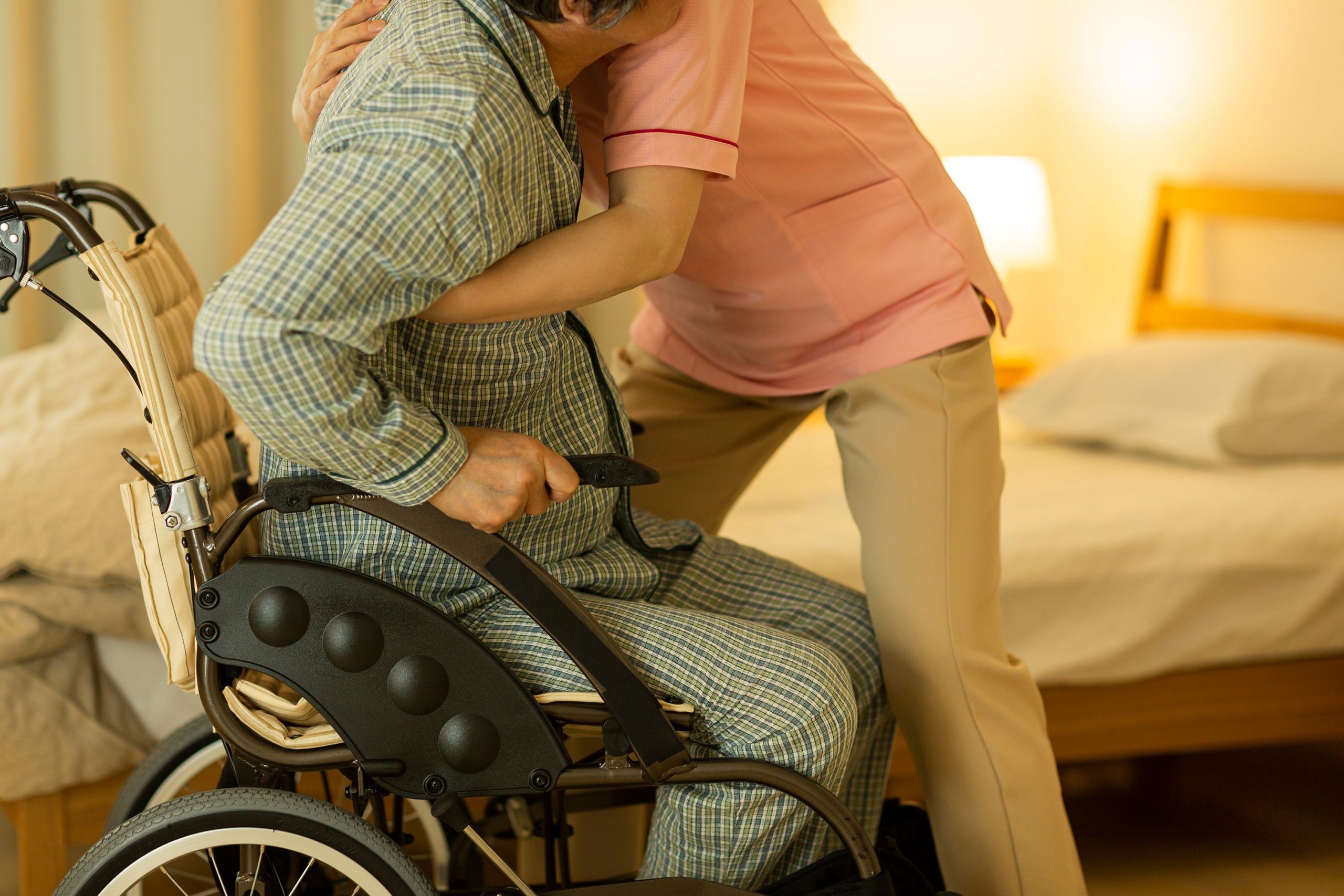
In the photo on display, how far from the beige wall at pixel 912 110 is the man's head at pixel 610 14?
2.22 m

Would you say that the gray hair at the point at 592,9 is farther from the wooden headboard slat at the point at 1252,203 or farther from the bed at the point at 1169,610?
the wooden headboard slat at the point at 1252,203

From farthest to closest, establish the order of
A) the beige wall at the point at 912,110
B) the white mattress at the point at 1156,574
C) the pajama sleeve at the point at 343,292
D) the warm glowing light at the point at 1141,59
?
the warm glowing light at the point at 1141,59 < the beige wall at the point at 912,110 < the white mattress at the point at 1156,574 < the pajama sleeve at the point at 343,292

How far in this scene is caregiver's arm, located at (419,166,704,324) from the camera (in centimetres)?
88

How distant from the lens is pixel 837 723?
0.99 m

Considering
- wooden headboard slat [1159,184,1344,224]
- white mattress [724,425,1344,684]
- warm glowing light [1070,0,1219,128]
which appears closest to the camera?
white mattress [724,425,1344,684]

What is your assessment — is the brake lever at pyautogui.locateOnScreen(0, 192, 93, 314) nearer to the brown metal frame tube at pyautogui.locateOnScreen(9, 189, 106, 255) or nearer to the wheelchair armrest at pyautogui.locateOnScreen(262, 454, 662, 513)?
the brown metal frame tube at pyautogui.locateOnScreen(9, 189, 106, 255)

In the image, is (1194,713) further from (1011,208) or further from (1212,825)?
(1011,208)

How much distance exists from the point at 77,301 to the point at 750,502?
6.02 feet

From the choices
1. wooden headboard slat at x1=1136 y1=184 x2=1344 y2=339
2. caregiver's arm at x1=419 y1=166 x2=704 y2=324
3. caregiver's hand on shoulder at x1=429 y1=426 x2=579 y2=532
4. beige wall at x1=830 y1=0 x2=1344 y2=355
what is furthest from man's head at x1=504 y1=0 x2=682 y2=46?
beige wall at x1=830 y1=0 x2=1344 y2=355

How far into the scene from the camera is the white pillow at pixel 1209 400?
2115mm

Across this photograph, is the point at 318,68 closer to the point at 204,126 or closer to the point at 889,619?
the point at 889,619

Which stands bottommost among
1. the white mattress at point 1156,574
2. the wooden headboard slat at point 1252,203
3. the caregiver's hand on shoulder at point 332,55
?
the white mattress at point 1156,574

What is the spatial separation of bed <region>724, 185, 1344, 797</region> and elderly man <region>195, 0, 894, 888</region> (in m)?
0.64

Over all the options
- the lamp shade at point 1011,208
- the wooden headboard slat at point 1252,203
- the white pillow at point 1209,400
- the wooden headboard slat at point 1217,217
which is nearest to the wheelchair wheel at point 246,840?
the white pillow at point 1209,400
